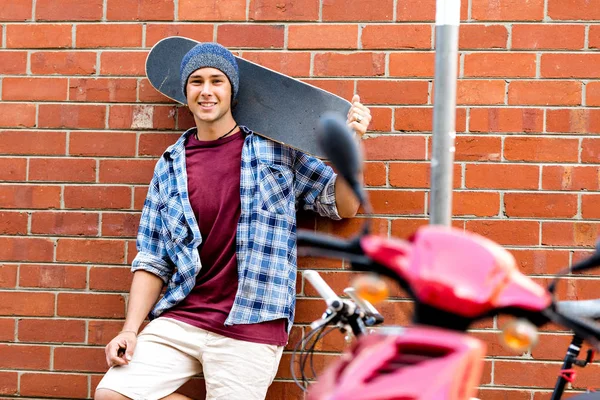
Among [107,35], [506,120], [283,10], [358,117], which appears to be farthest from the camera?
[107,35]

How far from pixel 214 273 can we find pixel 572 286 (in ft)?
4.83

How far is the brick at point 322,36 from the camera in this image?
3291 mm

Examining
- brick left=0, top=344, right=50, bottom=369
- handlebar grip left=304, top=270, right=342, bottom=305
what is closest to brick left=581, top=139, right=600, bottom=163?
handlebar grip left=304, top=270, right=342, bottom=305

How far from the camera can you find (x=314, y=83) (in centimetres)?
331

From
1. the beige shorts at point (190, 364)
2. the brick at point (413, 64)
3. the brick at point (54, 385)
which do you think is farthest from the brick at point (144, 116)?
the brick at point (54, 385)

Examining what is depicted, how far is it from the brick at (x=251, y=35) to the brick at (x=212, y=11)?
1.7 inches

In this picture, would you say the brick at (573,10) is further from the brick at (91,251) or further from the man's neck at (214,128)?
the brick at (91,251)

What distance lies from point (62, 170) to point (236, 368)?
1.21 meters

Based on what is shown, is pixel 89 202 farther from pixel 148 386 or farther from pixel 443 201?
pixel 443 201

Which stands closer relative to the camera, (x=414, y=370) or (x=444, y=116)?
(x=414, y=370)

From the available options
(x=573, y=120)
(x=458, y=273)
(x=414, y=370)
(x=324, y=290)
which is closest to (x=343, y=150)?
(x=458, y=273)

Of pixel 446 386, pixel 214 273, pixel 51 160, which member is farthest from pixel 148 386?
pixel 446 386

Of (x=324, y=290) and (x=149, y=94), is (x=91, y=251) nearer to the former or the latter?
(x=149, y=94)

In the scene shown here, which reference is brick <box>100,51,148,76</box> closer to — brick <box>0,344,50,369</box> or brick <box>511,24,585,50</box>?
brick <box>0,344,50,369</box>
